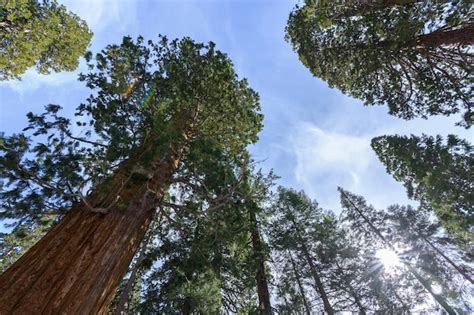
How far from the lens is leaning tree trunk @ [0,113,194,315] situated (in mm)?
2266

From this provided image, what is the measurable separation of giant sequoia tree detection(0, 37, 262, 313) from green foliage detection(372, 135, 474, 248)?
436 inches

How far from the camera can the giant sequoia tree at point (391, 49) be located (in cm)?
641

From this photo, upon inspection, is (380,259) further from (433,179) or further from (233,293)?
(233,293)

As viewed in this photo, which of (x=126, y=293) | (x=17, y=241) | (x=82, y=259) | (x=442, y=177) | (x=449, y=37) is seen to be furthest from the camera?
(x=442, y=177)

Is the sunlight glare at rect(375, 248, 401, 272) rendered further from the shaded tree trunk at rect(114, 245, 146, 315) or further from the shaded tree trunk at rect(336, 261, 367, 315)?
the shaded tree trunk at rect(114, 245, 146, 315)

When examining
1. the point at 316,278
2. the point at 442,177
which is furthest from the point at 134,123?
the point at 442,177

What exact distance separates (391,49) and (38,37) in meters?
11.7

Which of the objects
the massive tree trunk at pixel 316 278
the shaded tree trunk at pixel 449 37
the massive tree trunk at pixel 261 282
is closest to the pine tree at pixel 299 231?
the massive tree trunk at pixel 316 278

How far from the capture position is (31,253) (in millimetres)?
2697

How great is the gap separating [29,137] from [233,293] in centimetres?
787

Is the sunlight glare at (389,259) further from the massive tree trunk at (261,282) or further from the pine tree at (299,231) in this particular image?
the massive tree trunk at (261,282)

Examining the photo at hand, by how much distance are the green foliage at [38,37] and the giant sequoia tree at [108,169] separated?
5116 millimetres

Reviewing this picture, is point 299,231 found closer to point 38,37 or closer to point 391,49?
point 391,49

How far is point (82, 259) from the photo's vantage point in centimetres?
269
